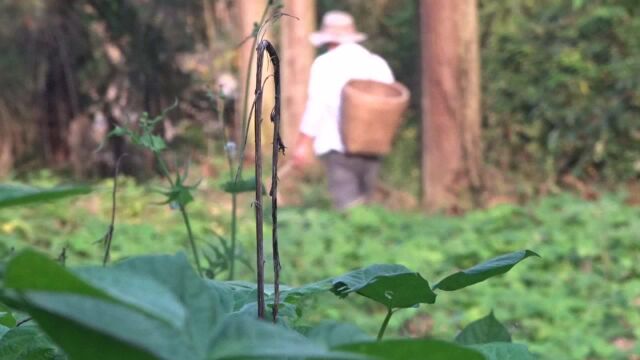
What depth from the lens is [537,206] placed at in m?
10.3

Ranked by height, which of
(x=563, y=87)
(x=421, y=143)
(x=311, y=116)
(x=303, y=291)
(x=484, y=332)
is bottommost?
(x=421, y=143)

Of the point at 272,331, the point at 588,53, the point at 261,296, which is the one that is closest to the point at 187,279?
the point at 272,331

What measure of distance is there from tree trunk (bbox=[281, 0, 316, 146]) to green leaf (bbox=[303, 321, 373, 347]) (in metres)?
13.8

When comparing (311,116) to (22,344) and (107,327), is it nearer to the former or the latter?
(22,344)

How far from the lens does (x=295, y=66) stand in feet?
48.7

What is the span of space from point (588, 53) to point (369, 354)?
39.3 feet

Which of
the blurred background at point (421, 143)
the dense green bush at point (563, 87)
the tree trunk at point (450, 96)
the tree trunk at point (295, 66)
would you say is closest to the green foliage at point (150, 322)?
the blurred background at point (421, 143)

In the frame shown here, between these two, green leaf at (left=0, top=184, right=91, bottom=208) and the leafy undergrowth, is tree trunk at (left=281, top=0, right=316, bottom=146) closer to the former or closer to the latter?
the leafy undergrowth

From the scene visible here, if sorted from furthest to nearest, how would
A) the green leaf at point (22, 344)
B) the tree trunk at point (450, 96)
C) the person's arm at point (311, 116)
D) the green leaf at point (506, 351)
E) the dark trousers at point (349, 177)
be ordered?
the tree trunk at point (450, 96) → the dark trousers at point (349, 177) → the person's arm at point (311, 116) → the green leaf at point (506, 351) → the green leaf at point (22, 344)

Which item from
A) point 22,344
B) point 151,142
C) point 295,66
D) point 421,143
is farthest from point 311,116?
point 22,344

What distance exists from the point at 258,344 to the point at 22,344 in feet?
1.21

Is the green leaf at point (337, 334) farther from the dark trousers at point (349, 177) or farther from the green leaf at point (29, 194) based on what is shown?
the dark trousers at point (349, 177)

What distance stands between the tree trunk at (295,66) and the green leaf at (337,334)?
13780 mm

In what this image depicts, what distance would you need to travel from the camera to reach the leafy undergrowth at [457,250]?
6113 millimetres
